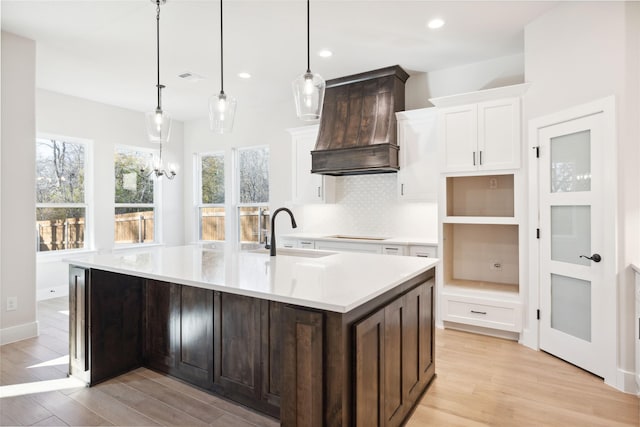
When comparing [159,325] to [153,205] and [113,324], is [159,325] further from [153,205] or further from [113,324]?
[153,205]

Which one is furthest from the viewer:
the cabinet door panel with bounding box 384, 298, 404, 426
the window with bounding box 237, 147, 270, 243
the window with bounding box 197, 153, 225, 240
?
the window with bounding box 197, 153, 225, 240

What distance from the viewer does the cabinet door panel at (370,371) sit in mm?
1610

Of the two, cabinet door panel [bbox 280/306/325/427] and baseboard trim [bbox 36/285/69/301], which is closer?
cabinet door panel [bbox 280/306/325/427]

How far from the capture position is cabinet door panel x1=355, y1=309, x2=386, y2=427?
1610 millimetres

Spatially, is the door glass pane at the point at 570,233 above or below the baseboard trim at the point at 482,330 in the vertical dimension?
above

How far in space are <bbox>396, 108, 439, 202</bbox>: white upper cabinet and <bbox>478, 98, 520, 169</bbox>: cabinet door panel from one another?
544mm

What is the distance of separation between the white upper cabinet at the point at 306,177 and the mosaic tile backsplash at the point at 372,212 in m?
0.25

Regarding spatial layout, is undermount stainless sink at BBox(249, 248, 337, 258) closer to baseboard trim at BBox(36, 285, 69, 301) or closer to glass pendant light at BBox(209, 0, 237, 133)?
glass pendant light at BBox(209, 0, 237, 133)

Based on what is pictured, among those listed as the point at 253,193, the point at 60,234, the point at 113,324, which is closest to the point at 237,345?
the point at 113,324

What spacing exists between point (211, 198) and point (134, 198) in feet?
4.39

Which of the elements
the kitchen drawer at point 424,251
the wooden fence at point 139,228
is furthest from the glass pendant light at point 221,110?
the wooden fence at point 139,228

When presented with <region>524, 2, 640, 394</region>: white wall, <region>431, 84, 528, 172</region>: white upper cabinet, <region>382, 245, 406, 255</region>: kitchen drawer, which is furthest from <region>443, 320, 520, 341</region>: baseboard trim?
<region>431, 84, 528, 172</region>: white upper cabinet

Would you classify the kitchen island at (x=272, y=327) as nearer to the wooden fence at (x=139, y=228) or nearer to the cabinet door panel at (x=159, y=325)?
the cabinet door panel at (x=159, y=325)

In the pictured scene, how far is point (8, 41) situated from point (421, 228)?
4938mm
